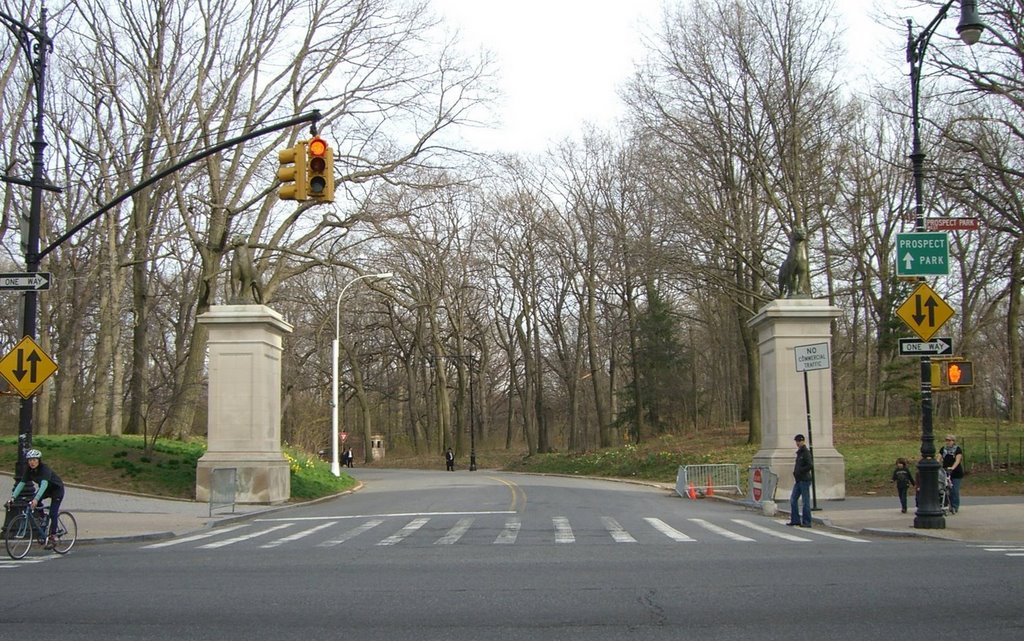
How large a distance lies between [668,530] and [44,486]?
10640mm

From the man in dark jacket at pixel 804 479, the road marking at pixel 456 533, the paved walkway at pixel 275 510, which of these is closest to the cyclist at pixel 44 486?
the paved walkway at pixel 275 510

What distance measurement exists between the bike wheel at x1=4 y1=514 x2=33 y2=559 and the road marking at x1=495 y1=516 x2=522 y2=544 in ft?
23.9

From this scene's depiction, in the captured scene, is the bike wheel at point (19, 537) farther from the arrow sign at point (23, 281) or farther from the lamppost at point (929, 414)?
the lamppost at point (929, 414)

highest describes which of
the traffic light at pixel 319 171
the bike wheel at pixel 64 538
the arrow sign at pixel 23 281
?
the traffic light at pixel 319 171

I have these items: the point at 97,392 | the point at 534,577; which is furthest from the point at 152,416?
the point at 534,577

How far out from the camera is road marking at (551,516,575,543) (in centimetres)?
1565

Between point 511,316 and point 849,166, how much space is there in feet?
97.7

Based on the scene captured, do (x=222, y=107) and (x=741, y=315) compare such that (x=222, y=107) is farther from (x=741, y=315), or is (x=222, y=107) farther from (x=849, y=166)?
(x=849, y=166)

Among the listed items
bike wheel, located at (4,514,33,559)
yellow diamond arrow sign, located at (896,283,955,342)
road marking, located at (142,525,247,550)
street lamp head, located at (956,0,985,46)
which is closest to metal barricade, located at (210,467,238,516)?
road marking, located at (142,525,247,550)

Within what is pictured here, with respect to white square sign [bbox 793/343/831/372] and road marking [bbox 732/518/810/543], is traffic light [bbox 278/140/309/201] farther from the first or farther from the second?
white square sign [bbox 793/343/831/372]

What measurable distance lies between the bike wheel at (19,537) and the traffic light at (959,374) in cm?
1622

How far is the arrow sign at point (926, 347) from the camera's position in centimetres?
1683

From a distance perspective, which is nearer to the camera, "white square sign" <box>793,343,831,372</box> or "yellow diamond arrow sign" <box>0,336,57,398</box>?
"yellow diamond arrow sign" <box>0,336,57,398</box>

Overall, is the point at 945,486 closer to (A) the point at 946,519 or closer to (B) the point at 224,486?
(A) the point at 946,519
